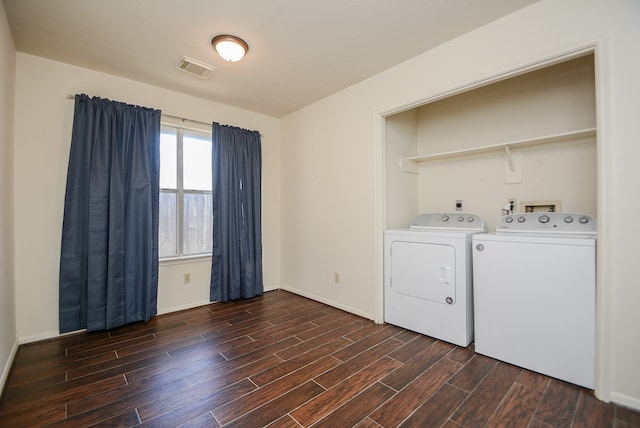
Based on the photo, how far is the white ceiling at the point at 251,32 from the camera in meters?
1.88

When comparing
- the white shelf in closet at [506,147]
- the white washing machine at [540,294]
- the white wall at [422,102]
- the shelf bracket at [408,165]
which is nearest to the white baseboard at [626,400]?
the white wall at [422,102]

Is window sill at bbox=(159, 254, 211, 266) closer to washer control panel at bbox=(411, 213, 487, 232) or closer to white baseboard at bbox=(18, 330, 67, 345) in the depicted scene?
white baseboard at bbox=(18, 330, 67, 345)

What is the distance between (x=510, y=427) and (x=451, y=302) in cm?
96

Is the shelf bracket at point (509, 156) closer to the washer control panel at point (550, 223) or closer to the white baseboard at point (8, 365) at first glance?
the washer control panel at point (550, 223)

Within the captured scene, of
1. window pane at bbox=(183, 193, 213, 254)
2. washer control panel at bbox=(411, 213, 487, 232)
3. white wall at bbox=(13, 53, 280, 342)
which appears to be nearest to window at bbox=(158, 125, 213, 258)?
window pane at bbox=(183, 193, 213, 254)

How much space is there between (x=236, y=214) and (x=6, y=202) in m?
1.91

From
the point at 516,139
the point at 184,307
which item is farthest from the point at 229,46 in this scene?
the point at 184,307

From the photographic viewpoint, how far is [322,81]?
9.73 ft

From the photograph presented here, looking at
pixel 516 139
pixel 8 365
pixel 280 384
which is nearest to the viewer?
pixel 280 384

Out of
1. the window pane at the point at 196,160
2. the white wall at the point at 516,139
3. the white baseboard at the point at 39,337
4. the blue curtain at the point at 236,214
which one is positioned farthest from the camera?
the blue curtain at the point at 236,214

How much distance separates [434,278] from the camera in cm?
242

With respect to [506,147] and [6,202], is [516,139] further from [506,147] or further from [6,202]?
[6,202]

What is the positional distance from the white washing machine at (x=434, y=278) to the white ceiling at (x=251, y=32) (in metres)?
1.60

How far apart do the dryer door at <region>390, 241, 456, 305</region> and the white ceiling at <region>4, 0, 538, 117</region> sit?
171 centimetres
